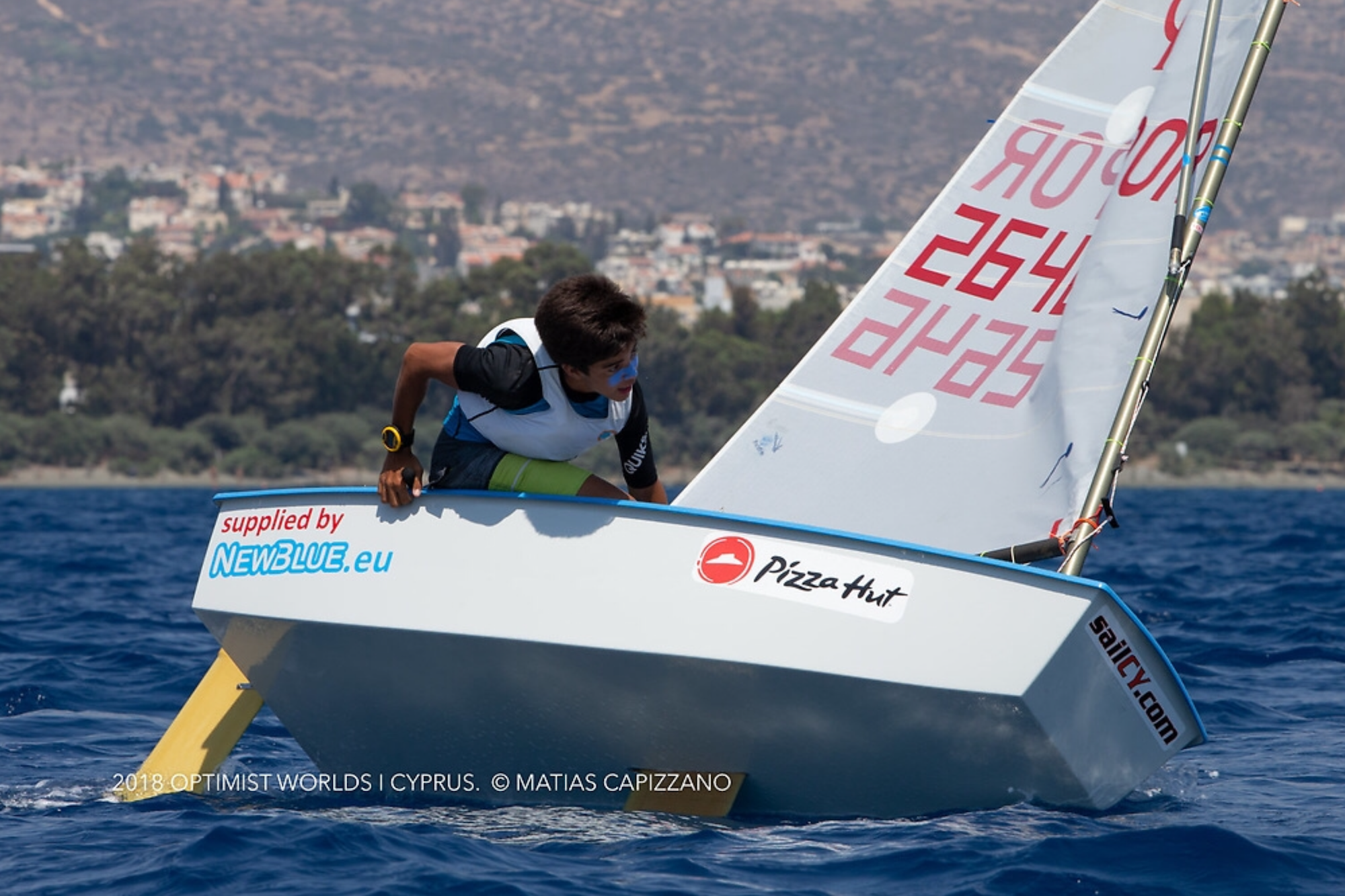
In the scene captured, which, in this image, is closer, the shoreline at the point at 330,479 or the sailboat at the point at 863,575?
the sailboat at the point at 863,575

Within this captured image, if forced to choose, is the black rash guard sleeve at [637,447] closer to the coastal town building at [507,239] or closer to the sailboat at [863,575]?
the sailboat at [863,575]

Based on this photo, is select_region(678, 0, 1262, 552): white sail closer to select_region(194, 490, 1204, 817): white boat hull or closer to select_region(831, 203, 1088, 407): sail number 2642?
select_region(831, 203, 1088, 407): sail number 2642

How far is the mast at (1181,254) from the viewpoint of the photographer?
563cm

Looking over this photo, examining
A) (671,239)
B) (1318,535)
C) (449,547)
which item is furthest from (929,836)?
(671,239)

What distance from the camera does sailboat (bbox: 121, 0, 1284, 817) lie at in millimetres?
4488

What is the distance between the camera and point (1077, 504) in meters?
5.91

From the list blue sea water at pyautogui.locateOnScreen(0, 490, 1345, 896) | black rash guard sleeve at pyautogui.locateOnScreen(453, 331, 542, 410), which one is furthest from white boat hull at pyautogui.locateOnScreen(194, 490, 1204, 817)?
black rash guard sleeve at pyautogui.locateOnScreen(453, 331, 542, 410)

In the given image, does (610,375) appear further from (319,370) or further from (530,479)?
(319,370)

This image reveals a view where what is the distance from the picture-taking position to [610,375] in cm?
464

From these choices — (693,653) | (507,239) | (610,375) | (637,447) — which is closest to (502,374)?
(610,375)

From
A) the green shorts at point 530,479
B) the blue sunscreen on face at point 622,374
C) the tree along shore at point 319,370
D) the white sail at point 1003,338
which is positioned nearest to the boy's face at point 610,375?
the blue sunscreen on face at point 622,374

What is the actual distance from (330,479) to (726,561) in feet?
206

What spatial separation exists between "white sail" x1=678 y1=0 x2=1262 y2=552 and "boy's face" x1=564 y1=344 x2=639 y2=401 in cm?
137

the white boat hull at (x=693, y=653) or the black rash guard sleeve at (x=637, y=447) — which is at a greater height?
the black rash guard sleeve at (x=637, y=447)
